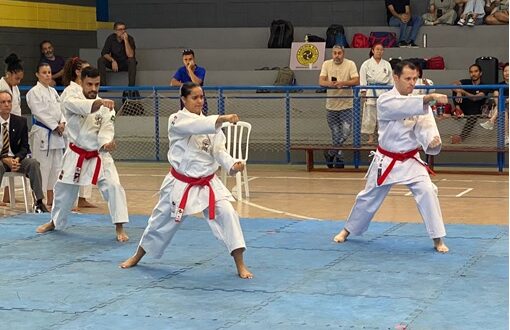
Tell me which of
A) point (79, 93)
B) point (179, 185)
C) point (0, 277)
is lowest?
point (0, 277)

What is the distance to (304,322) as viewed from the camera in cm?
539

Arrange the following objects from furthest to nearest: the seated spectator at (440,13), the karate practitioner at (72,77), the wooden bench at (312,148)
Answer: the seated spectator at (440,13) → the wooden bench at (312,148) → the karate practitioner at (72,77)

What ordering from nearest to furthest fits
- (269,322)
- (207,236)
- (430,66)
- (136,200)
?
(269,322) → (207,236) → (136,200) → (430,66)

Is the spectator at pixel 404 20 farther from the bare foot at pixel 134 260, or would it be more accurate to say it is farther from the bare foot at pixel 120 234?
the bare foot at pixel 134 260

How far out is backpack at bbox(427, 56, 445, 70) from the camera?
576 inches

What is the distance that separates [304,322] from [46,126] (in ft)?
17.2

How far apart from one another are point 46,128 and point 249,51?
6.49 m

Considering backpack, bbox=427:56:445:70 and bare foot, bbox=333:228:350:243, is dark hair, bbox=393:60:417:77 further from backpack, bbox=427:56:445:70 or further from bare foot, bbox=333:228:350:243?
backpack, bbox=427:56:445:70

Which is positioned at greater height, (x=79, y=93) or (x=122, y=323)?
(x=79, y=93)

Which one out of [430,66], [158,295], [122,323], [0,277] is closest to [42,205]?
[0,277]

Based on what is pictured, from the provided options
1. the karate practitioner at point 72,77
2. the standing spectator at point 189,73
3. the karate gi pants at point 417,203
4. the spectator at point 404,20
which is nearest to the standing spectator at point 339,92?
the standing spectator at point 189,73

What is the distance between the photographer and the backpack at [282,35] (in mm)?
15938

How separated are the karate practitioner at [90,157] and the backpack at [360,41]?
7925mm

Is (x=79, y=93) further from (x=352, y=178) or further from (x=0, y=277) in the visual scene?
(x=352, y=178)
